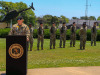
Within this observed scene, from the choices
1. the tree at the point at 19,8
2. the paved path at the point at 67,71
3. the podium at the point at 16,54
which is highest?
the tree at the point at 19,8

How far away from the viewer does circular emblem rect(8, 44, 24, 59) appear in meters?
5.25

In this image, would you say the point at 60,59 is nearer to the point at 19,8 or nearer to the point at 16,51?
the point at 16,51

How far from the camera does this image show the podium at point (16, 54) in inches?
207

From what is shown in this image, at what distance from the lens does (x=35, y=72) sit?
6.04m

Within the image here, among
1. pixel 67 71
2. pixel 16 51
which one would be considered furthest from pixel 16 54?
pixel 67 71

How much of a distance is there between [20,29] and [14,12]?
24.6 m

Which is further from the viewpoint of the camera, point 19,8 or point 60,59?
point 19,8

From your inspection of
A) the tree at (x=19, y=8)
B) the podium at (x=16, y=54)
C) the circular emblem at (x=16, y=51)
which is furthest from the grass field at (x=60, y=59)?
the tree at (x=19, y=8)

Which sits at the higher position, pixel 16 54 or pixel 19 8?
pixel 19 8

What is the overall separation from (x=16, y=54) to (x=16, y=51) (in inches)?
3.5

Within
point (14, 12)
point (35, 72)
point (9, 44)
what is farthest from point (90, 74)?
point (14, 12)

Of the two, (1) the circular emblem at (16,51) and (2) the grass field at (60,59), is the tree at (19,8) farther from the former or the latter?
(1) the circular emblem at (16,51)

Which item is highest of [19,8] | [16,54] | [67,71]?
[19,8]

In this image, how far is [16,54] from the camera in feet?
17.4
